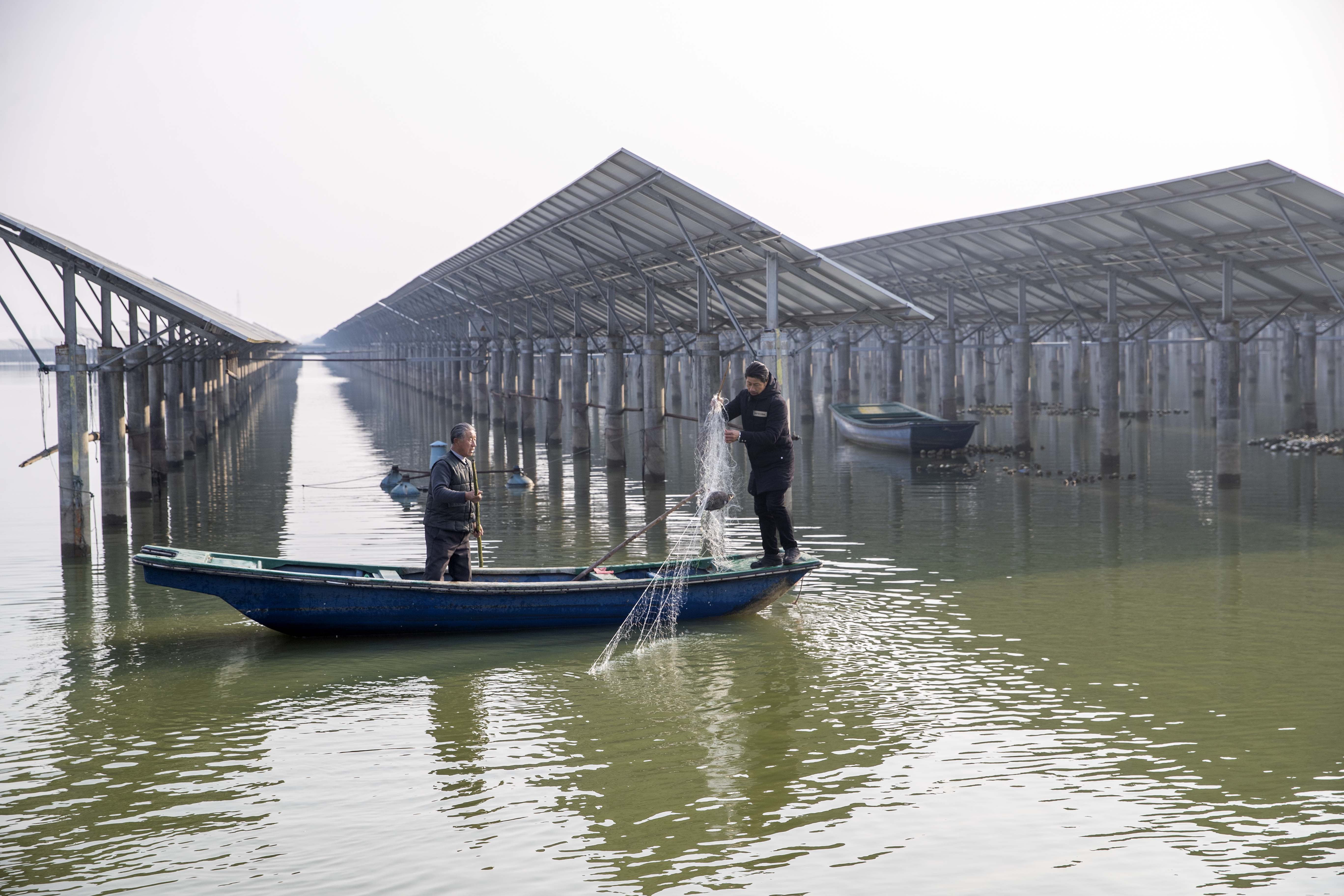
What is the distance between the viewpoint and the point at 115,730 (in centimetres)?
800

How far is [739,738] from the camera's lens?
7781mm

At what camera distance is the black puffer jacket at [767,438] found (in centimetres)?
1097

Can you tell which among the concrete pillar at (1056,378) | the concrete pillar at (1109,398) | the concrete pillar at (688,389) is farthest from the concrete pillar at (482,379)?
the concrete pillar at (1109,398)

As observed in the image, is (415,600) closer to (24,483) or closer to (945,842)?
(945,842)

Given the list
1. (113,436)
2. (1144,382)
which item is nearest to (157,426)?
(113,436)

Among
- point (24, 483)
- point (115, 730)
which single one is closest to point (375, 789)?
point (115, 730)

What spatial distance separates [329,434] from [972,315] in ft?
72.9

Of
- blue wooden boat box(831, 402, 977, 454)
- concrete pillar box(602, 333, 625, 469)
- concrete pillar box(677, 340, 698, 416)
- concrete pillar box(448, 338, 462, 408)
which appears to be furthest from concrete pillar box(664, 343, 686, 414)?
concrete pillar box(602, 333, 625, 469)

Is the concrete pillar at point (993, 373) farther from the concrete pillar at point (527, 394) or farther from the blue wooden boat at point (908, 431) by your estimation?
the concrete pillar at point (527, 394)

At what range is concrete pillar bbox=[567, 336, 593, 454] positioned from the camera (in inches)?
1145

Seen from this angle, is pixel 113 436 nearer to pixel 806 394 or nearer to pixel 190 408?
pixel 190 408

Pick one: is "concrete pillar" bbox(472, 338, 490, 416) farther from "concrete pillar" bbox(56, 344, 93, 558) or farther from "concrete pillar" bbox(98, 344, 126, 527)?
"concrete pillar" bbox(56, 344, 93, 558)

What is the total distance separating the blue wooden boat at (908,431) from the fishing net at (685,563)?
54.1 feet

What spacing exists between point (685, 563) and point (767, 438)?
151 centimetres
